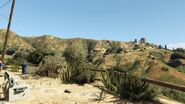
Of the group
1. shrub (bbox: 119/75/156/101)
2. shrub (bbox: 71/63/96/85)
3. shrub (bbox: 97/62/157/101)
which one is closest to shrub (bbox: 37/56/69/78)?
shrub (bbox: 71/63/96/85)

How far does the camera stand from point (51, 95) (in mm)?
11500

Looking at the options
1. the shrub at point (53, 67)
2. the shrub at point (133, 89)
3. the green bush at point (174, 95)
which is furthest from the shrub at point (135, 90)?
the shrub at point (53, 67)

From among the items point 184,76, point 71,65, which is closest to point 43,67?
point 71,65

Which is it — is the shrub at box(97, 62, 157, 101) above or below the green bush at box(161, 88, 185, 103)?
above

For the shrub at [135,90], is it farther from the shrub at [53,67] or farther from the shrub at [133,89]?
the shrub at [53,67]

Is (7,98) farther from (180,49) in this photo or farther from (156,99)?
(180,49)

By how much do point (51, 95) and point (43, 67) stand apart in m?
8.50

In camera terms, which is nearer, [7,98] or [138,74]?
[7,98]

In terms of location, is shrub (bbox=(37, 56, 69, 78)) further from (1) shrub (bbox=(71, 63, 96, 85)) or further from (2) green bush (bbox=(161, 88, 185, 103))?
(2) green bush (bbox=(161, 88, 185, 103))

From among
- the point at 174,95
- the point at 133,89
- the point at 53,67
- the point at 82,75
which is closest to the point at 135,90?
the point at 133,89

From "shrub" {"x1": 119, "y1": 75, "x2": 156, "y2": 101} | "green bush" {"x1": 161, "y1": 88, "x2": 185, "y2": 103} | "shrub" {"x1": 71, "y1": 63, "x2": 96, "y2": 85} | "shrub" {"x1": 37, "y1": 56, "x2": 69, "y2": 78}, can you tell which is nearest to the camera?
"shrub" {"x1": 119, "y1": 75, "x2": 156, "y2": 101}

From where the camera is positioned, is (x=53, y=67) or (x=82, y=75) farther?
(x=53, y=67)

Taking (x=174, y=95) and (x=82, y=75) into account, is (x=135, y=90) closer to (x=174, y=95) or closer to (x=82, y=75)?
(x=174, y=95)

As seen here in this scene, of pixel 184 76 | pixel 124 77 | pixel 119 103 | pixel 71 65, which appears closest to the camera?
pixel 119 103
